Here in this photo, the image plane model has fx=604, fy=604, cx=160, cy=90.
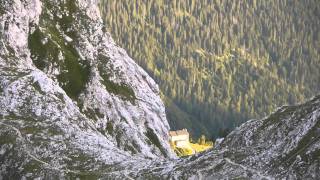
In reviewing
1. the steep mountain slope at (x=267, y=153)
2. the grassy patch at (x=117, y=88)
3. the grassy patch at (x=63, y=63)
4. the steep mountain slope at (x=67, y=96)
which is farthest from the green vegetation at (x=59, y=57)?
the steep mountain slope at (x=267, y=153)

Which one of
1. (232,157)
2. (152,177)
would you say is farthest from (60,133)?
(232,157)

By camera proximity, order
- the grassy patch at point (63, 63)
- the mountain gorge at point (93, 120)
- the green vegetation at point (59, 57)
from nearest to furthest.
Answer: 1. the mountain gorge at point (93, 120)
2. the grassy patch at point (63, 63)
3. the green vegetation at point (59, 57)

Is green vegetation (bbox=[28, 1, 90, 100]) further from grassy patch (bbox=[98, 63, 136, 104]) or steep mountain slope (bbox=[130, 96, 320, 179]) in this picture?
steep mountain slope (bbox=[130, 96, 320, 179])

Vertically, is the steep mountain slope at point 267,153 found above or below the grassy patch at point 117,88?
below

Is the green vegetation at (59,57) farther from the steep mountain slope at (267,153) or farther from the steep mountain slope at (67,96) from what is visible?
the steep mountain slope at (267,153)

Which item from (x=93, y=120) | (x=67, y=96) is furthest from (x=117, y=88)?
(x=67, y=96)

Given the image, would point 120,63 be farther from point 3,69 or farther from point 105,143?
point 105,143

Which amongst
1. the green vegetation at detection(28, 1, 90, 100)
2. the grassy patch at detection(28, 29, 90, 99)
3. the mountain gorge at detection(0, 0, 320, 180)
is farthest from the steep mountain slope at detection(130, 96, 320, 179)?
the green vegetation at detection(28, 1, 90, 100)
